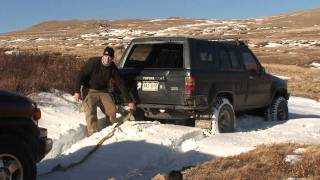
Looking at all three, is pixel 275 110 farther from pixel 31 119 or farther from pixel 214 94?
pixel 31 119

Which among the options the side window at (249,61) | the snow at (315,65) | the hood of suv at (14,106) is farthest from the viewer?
the snow at (315,65)

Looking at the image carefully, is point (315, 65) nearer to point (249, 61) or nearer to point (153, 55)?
point (249, 61)

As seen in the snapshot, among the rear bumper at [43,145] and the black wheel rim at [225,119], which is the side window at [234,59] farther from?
the rear bumper at [43,145]

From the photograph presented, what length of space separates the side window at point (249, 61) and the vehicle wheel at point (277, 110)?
43.6 inches

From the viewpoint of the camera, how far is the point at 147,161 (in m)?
8.55

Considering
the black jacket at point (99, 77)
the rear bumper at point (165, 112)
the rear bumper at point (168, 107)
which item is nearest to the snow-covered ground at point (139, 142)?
the rear bumper at point (165, 112)

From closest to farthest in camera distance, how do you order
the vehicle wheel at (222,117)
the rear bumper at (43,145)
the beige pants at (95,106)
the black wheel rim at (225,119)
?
the rear bumper at (43,145) → the beige pants at (95,106) → the vehicle wheel at (222,117) → the black wheel rim at (225,119)

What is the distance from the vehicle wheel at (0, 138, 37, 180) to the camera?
20.1 ft

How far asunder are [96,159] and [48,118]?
2.66 m

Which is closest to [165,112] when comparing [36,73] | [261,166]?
[261,166]

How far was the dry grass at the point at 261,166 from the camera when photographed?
7090 millimetres

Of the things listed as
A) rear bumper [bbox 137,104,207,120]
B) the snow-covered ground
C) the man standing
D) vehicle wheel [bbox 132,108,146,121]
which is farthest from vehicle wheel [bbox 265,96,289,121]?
the man standing

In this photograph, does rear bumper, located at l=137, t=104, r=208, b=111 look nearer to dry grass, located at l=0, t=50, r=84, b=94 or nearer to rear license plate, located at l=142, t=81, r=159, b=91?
rear license plate, located at l=142, t=81, r=159, b=91

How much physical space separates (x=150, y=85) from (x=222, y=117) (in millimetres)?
1448
